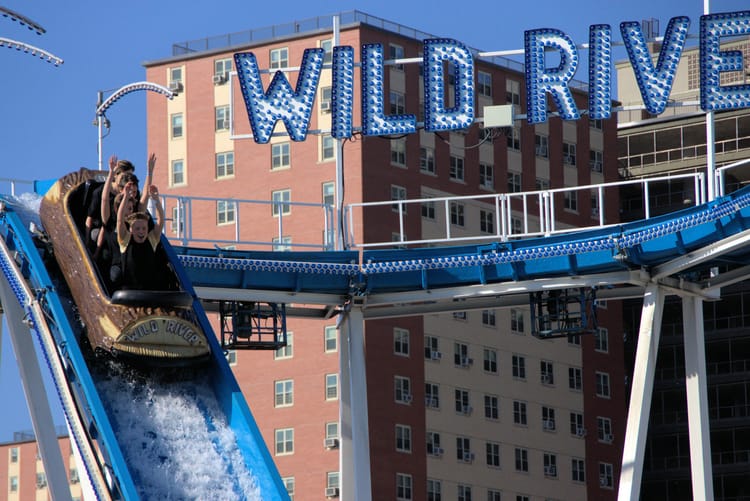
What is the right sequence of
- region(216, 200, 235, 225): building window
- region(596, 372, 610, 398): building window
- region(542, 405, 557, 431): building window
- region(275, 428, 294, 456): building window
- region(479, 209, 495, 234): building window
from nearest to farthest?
region(275, 428, 294, 456): building window < region(216, 200, 235, 225): building window < region(542, 405, 557, 431): building window < region(479, 209, 495, 234): building window < region(596, 372, 610, 398): building window

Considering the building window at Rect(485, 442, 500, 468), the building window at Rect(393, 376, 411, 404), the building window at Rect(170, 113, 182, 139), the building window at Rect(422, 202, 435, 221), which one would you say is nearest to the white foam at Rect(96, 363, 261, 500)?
the building window at Rect(393, 376, 411, 404)

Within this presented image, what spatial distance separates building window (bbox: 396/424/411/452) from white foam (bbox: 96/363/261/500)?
60.7 meters

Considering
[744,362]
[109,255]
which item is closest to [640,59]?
[109,255]

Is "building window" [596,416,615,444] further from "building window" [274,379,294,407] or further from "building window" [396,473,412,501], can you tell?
"building window" [274,379,294,407]

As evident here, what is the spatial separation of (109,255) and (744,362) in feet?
260

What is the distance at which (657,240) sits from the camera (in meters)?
49.8

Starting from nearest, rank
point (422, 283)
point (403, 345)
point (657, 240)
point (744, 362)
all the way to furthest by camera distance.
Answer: point (657, 240)
point (422, 283)
point (403, 345)
point (744, 362)

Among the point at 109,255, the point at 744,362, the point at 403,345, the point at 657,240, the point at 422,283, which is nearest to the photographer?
the point at 109,255

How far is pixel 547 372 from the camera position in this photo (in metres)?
113

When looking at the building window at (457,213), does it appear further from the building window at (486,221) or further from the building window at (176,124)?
the building window at (176,124)

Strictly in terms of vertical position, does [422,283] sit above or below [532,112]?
below

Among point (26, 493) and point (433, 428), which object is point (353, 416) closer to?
point (433, 428)

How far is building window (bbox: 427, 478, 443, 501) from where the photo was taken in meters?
104

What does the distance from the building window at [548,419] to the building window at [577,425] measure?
68.2 inches
